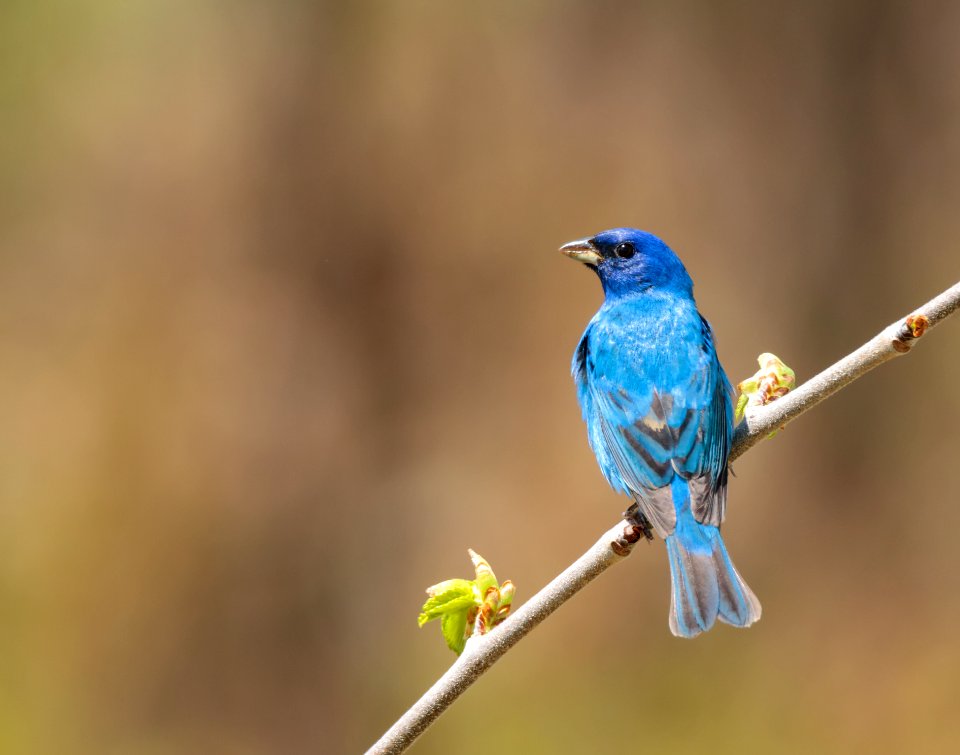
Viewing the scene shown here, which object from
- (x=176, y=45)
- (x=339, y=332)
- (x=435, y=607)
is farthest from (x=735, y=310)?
(x=435, y=607)

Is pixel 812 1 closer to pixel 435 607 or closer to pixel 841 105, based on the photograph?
pixel 841 105

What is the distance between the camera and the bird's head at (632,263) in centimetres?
395

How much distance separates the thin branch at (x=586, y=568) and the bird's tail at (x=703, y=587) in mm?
536

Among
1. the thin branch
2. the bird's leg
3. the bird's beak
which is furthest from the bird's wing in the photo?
the bird's beak

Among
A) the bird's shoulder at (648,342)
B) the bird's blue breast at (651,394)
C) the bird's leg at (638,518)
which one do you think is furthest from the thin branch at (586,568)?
the bird's shoulder at (648,342)

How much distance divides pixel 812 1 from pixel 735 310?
69.1 inches

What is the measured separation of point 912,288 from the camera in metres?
6.08

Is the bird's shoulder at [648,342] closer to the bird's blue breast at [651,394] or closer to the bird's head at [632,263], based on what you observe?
the bird's blue breast at [651,394]

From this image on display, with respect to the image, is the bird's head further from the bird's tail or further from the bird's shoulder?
the bird's tail

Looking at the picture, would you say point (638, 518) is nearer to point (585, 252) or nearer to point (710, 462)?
point (710, 462)

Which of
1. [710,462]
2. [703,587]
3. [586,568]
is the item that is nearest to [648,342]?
[710,462]

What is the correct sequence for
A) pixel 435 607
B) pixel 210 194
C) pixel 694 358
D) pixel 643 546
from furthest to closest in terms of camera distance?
pixel 210 194 → pixel 643 546 → pixel 694 358 → pixel 435 607

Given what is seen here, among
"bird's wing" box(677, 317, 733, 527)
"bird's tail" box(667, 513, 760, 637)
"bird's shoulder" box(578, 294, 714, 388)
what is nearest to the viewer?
"bird's tail" box(667, 513, 760, 637)

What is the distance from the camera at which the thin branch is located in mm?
1958
